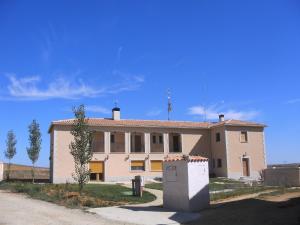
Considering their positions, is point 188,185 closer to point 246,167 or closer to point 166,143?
point 166,143

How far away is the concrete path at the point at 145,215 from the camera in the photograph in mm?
15297

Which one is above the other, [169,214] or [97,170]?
[97,170]

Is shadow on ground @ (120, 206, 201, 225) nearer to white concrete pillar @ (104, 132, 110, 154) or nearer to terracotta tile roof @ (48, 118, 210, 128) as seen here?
terracotta tile roof @ (48, 118, 210, 128)

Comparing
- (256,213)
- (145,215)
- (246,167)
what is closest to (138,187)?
(145,215)

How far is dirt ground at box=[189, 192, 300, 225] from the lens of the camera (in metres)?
13.5

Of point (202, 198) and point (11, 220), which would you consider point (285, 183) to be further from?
point (11, 220)

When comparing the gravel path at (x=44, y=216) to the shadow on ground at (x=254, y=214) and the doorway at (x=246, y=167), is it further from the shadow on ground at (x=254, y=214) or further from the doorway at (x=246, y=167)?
the doorway at (x=246, y=167)

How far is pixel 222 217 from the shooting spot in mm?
14992

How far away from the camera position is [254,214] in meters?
14.7

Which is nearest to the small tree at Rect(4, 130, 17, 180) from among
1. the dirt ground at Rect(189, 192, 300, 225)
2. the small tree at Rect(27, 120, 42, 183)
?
the small tree at Rect(27, 120, 42, 183)

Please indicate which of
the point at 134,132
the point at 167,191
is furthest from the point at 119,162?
the point at 167,191

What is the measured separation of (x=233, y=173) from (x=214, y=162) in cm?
331

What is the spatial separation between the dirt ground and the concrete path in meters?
0.78

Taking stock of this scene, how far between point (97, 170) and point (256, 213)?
89.8ft
